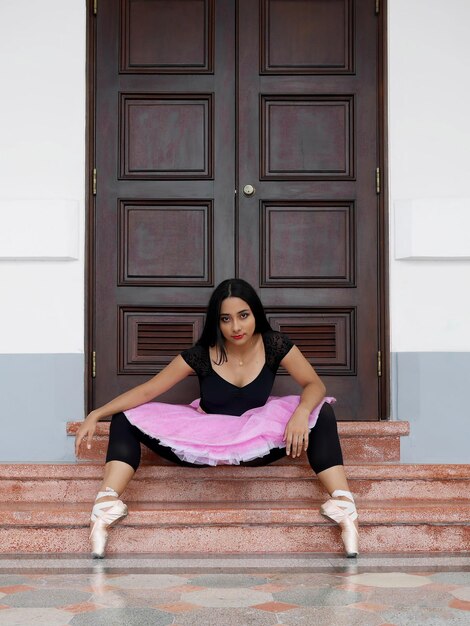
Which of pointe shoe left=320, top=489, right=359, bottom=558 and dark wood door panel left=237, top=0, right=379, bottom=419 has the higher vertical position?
dark wood door panel left=237, top=0, right=379, bottom=419

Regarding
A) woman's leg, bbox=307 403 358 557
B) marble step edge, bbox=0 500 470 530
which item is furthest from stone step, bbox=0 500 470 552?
woman's leg, bbox=307 403 358 557

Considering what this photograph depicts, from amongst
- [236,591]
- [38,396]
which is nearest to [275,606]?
[236,591]

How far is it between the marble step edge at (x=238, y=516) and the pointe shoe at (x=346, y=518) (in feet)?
0.30

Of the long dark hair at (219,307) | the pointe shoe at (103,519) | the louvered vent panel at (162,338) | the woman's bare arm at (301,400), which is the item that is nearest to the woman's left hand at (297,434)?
the woman's bare arm at (301,400)

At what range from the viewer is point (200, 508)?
3.54m

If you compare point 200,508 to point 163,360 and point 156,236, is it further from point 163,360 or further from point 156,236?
point 156,236

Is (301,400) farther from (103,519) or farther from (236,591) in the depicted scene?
(236,591)

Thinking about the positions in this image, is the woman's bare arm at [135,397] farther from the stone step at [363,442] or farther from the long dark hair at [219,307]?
the stone step at [363,442]

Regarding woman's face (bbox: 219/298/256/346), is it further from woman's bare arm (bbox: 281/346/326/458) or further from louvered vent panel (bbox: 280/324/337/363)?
louvered vent panel (bbox: 280/324/337/363)

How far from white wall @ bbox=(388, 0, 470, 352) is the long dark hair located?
890mm

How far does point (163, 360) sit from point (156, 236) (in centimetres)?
63

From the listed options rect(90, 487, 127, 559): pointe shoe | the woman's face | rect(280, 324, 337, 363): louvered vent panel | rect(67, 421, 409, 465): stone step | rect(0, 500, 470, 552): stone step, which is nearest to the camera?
rect(90, 487, 127, 559): pointe shoe

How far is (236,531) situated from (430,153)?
215cm

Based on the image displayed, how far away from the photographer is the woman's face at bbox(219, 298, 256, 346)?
3.73 metres
